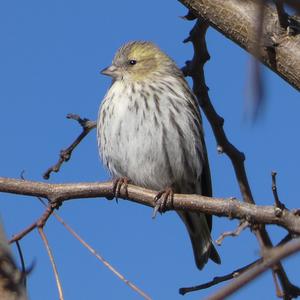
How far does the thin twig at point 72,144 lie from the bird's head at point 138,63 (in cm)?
231

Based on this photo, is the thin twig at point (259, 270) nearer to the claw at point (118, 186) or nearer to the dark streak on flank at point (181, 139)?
the claw at point (118, 186)

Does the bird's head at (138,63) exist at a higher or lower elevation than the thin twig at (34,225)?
higher

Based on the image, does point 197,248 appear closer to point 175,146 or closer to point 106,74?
point 175,146

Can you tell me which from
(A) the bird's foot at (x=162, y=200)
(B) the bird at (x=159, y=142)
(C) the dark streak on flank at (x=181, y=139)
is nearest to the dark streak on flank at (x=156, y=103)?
(B) the bird at (x=159, y=142)

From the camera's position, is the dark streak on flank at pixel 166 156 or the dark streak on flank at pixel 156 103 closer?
the dark streak on flank at pixel 166 156

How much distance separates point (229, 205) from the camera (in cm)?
310

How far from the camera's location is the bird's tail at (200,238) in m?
5.89

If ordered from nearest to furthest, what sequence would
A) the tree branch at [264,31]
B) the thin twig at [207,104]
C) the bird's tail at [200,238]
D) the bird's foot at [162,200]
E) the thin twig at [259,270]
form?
1. the thin twig at [259,270]
2. the tree branch at [264,31]
3. the bird's foot at [162,200]
4. the thin twig at [207,104]
5. the bird's tail at [200,238]

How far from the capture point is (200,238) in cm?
614

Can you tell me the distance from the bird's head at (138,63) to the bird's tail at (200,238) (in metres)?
1.47

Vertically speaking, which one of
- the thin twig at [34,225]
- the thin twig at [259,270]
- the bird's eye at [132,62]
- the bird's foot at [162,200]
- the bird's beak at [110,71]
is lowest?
the thin twig at [259,270]

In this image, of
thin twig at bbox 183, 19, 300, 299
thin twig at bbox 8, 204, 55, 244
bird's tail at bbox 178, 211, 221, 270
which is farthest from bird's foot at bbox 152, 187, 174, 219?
bird's tail at bbox 178, 211, 221, 270

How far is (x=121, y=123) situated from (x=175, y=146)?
52 centimetres

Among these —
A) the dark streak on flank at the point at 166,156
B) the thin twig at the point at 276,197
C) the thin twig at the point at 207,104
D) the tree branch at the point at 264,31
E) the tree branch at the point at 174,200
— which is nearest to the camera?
the thin twig at the point at 276,197
